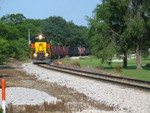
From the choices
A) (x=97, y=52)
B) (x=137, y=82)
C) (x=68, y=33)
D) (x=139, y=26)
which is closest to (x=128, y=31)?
(x=139, y=26)

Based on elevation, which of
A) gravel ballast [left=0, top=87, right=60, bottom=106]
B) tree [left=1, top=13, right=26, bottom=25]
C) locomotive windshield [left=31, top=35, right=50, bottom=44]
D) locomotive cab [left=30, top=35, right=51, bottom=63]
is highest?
tree [left=1, top=13, right=26, bottom=25]

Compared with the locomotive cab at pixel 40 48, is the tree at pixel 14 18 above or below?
above

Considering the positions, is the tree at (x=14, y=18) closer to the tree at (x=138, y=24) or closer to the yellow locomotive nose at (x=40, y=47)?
the yellow locomotive nose at (x=40, y=47)

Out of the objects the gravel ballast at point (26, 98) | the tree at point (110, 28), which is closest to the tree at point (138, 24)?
the tree at point (110, 28)

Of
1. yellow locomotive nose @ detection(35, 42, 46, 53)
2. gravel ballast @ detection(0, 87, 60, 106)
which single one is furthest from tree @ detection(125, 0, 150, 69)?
gravel ballast @ detection(0, 87, 60, 106)

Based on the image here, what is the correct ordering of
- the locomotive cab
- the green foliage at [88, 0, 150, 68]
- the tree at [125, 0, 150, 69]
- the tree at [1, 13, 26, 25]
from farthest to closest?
the tree at [1, 13, 26, 25], the locomotive cab, the green foliage at [88, 0, 150, 68], the tree at [125, 0, 150, 69]

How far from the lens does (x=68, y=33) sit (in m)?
139

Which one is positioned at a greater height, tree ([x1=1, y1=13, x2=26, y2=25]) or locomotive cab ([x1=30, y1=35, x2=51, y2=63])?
tree ([x1=1, y1=13, x2=26, y2=25])

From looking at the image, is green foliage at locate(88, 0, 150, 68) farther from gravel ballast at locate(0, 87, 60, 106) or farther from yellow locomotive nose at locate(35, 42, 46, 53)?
gravel ballast at locate(0, 87, 60, 106)

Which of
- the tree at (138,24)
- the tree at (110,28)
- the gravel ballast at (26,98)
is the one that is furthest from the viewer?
the tree at (110,28)

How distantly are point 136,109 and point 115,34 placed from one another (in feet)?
93.3

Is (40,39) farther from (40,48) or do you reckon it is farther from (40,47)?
(40,48)

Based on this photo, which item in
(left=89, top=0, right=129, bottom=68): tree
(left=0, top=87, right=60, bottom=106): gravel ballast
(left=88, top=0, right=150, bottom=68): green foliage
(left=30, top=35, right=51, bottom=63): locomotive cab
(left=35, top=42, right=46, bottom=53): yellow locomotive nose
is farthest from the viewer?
(left=35, top=42, right=46, bottom=53): yellow locomotive nose

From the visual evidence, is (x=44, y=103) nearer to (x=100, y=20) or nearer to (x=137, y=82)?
(x=137, y=82)
